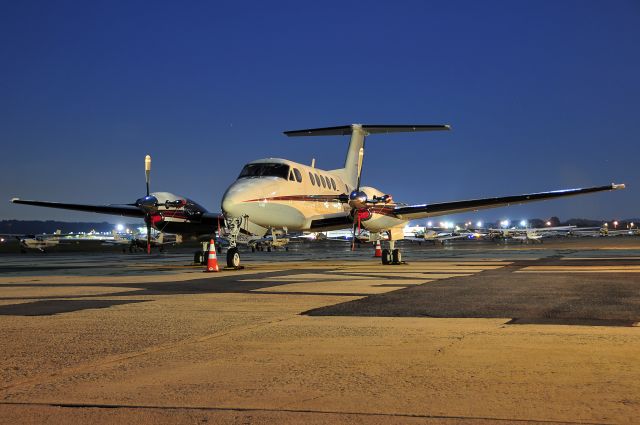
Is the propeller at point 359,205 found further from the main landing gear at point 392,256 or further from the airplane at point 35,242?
the airplane at point 35,242

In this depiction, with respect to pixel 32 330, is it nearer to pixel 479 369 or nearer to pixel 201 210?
pixel 479 369

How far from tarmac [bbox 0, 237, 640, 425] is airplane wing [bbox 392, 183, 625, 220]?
14.3 metres

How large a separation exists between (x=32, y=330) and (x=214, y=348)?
304cm

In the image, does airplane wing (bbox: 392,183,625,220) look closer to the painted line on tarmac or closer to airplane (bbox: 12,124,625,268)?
airplane (bbox: 12,124,625,268)

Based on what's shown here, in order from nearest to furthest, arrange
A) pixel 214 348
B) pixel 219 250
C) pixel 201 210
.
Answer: pixel 214 348 → pixel 201 210 → pixel 219 250

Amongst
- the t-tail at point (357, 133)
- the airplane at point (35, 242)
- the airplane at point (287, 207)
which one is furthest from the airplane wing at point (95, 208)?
the airplane at point (35, 242)

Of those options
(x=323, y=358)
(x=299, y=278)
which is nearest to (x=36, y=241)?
(x=299, y=278)

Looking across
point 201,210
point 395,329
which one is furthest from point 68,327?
point 201,210

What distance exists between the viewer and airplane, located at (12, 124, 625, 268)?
2456 cm

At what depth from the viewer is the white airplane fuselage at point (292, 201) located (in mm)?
24422

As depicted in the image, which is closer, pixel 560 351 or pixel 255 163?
pixel 560 351

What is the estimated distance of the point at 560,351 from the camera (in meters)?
6.94

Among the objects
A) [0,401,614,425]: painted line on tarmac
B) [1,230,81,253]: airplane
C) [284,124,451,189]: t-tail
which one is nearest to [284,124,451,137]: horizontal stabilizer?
[284,124,451,189]: t-tail

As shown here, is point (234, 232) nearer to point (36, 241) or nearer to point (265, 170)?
point (265, 170)
